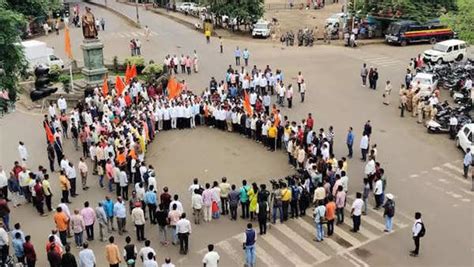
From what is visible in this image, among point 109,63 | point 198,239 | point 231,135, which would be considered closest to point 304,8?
point 109,63

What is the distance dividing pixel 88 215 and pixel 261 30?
110 ft

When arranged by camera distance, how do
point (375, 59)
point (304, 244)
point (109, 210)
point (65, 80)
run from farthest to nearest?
point (375, 59) → point (65, 80) → point (109, 210) → point (304, 244)

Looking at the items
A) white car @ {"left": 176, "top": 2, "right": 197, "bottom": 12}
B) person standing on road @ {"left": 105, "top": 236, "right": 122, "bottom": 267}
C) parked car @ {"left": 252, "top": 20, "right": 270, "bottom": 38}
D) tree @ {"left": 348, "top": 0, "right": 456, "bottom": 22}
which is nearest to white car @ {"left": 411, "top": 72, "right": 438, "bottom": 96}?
tree @ {"left": 348, "top": 0, "right": 456, "bottom": 22}

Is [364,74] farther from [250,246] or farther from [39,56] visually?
[39,56]

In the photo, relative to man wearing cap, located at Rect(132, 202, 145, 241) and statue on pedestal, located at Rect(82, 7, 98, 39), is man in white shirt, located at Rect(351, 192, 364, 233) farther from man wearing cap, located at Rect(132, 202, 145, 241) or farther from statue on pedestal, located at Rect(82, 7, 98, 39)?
statue on pedestal, located at Rect(82, 7, 98, 39)

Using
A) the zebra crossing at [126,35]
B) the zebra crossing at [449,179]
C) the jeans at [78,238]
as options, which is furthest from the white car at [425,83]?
the zebra crossing at [126,35]

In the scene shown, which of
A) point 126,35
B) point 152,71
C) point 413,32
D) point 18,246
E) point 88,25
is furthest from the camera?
point 126,35

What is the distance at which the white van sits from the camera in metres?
36.8

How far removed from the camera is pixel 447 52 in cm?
3697

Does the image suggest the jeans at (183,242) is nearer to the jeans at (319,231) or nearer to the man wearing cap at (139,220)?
the man wearing cap at (139,220)

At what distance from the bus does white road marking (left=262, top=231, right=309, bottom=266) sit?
3100 centimetres

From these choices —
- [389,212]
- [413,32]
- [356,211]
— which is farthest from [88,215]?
[413,32]

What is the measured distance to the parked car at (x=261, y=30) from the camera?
46.9 meters

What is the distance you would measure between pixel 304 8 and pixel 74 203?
1932 inches
